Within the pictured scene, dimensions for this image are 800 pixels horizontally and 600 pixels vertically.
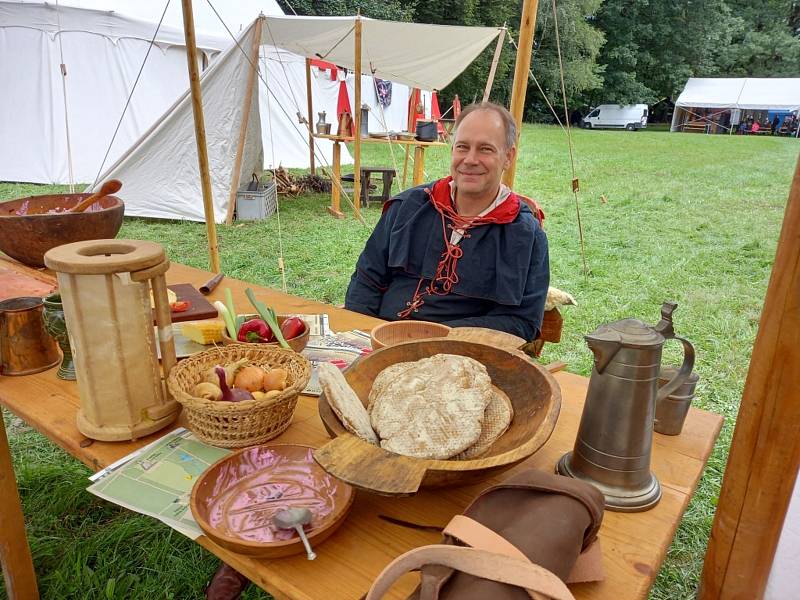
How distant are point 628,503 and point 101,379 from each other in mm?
1034

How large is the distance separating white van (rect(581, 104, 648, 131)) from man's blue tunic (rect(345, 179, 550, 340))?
3093 centimetres

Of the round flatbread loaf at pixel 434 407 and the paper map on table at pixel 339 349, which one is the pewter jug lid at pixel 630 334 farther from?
the paper map on table at pixel 339 349

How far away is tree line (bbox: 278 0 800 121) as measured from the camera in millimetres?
23188

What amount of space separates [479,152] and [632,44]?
30795 mm

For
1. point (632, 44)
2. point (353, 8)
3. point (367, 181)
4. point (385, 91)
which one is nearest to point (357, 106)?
point (367, 181)

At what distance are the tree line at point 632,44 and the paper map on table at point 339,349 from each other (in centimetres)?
2073

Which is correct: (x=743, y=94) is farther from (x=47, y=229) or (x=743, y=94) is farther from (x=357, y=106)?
(x=47, y=229)

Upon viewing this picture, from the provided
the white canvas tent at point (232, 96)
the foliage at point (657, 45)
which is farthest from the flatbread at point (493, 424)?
the foliage at point (657, 45)

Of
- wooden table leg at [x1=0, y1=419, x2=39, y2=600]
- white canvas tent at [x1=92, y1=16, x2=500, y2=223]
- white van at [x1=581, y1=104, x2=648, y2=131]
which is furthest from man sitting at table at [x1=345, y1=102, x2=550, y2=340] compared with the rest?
white van at [x1=581, y1=104, x2=648, y2=131]

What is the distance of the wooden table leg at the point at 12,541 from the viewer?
1.55m

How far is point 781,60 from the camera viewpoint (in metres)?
25.9

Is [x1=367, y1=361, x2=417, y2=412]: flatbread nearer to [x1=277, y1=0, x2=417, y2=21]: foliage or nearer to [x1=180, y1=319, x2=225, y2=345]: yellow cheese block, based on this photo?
[x1=180, y1=319, x2=225, y2=345]: yellow cheese block

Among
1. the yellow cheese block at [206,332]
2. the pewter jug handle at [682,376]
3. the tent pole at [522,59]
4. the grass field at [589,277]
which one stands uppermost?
the tent pole at [522,59]

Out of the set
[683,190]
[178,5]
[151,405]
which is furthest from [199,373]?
[683,190]
